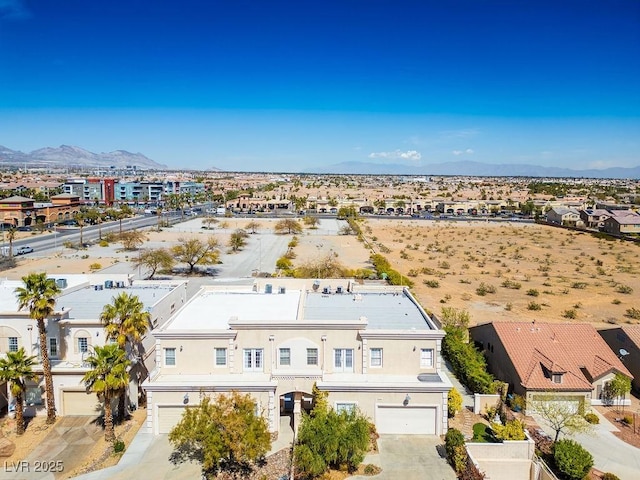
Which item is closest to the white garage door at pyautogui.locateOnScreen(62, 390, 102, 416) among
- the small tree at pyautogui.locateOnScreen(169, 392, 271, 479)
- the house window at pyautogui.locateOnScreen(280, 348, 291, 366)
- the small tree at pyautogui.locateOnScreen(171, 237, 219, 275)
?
the small tree at pyautogui.locateOnScreen(169, 392, 271, 479)

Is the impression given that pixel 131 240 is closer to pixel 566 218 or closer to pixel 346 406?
pixel 346 406

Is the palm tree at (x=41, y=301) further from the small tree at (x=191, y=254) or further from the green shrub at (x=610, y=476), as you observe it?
the small tree at (x=191, y=254)

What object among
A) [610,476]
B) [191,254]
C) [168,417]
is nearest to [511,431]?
[610,476]

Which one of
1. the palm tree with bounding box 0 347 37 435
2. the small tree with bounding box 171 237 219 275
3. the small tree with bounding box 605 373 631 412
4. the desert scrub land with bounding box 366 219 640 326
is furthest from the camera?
the small tree with bounding box 171 237 219 275

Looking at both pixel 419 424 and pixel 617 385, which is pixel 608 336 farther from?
Answer: pixel 419 424

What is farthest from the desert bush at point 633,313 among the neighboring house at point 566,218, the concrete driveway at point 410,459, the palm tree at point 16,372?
the neighboring house at point 566,218

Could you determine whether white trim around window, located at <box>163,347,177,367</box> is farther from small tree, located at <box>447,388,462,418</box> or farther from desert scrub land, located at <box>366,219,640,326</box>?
desert scrub land, located at <box>366,219,640,326</box>

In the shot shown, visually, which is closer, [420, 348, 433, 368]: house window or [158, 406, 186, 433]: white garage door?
[158, 406, 186, 433]: white garage door
